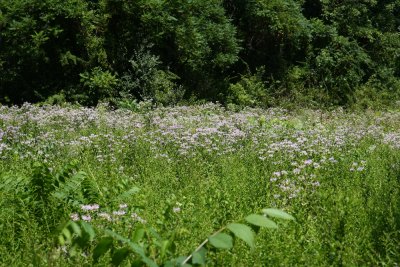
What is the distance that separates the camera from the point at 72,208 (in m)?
3.38

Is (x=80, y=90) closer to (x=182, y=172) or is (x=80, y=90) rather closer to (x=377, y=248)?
(x=182, y=172)

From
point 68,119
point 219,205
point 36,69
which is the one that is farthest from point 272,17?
point 219,205

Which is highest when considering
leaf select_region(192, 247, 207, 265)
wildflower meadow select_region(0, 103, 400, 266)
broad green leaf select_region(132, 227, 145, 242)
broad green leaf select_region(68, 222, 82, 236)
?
broad green leaf select_region(68, 222, 82, 236)

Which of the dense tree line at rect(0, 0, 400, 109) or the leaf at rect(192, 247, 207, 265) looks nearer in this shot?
the leaf at rect(192, 247, 207, 265)

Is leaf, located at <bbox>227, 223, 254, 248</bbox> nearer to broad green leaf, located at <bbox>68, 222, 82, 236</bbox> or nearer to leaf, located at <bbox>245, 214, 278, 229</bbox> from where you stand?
leaf, located at <bbox>245, 214, 278, 229</bbox>

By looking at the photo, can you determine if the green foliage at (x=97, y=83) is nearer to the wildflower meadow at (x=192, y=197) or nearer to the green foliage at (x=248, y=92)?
the wildflower meadow at (x=192, y=197)

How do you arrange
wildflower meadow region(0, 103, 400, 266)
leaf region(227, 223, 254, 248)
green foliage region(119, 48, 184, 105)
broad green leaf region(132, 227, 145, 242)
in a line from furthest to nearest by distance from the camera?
green foliage region(119, 48, 184, 105) → wildflower meadow region(0, 103, 400, 266) → broad green leaf region(132, 227, 145, 242) → leaf region(227, 223, 254, 248)

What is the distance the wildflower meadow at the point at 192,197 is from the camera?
83.8 inches

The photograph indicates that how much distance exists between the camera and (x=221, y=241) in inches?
50.2

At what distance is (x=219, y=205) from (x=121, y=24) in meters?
11.8

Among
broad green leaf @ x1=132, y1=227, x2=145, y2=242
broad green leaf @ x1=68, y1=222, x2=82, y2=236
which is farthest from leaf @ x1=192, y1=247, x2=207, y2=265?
broad green leaf @ x1=68, y1=222, x2=82, y2=236

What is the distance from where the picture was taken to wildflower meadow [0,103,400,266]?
2129 millimetres

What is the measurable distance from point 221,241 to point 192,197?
277 centimetres

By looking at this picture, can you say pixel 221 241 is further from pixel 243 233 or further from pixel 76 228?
pixel 76 228
